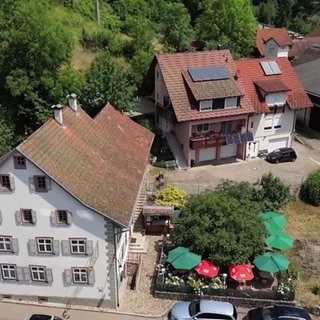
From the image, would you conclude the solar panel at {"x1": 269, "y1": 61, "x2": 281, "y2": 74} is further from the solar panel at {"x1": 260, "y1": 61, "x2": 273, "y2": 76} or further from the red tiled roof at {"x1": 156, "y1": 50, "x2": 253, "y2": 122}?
the red tiled roof at {"x1": 156, "y1": 50, "x2": 253, "y2": 122}

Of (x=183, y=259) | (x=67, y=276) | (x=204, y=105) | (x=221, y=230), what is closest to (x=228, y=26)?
(x=204, y=105)

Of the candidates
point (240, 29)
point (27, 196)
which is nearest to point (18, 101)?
point (27, 196)

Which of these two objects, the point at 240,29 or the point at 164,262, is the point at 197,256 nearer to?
the point at 164,262

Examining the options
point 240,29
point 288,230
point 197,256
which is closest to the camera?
point 197,256

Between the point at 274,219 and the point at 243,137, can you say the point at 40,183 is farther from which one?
the point at 243,137

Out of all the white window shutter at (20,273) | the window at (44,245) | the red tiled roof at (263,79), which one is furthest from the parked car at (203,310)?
the red tiled roof at (263,79)

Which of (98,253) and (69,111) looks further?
(69,111)

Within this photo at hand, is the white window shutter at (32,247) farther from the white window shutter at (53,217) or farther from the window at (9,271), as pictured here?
the white window shutter at (53,217)
